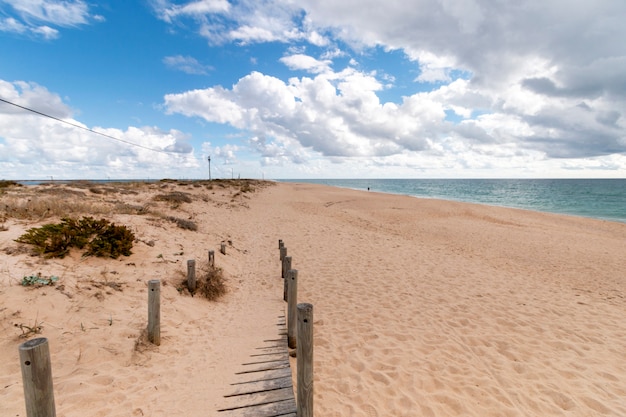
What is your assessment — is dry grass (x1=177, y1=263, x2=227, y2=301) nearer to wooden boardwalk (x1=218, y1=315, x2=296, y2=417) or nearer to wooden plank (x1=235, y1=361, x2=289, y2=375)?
wooden boardwalk (x1=218, y1=315, x2=296, y2=417)

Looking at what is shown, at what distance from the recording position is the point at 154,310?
5605 mm

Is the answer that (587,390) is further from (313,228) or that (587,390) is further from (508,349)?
(313,228)

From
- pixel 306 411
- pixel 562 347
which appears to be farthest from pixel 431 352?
pixel 306 411

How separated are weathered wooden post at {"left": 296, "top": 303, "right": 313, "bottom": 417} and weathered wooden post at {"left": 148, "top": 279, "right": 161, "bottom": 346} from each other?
3.27 metres

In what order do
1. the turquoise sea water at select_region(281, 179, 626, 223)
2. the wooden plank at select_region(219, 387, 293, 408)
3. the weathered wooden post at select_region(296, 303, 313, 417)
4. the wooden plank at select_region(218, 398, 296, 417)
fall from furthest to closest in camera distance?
the turquoise sea water at select_region(281, 179, 626, 223)
the wooden plank at select_region(219, 387, 293, 408)
the wooden plank at select_region(218, 398, 296, 417)
the weathered wooden post at select_region(296, 303, 313, 417)

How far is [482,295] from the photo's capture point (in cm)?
959

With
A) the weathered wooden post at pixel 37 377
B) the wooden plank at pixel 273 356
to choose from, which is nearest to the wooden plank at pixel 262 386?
the wooden plank at pixel 273 356

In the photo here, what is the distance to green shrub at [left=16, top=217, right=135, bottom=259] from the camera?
25.2 ft

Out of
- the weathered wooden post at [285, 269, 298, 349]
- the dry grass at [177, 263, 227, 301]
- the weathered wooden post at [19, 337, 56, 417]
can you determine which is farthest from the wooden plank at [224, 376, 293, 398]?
the dry grass at [177, 263, 227, 301]

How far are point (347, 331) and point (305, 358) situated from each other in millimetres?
3736

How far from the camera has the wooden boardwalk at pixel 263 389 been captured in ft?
13.7

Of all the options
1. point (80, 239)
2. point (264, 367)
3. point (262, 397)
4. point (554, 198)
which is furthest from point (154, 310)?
point (554, 198)

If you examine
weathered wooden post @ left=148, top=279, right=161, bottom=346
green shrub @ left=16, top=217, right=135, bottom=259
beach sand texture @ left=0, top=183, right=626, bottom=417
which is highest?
green shrub @ left=16, top=217, right=135, bottom=259

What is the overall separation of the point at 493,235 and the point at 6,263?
74.4ft
